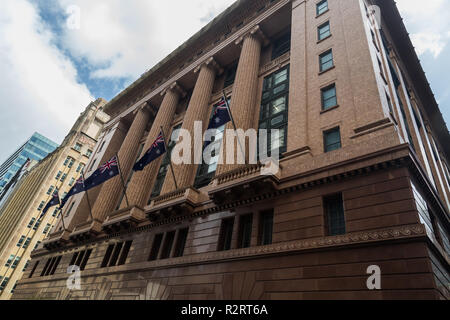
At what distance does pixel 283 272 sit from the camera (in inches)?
549

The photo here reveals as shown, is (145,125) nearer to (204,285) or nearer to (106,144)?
(106,144)

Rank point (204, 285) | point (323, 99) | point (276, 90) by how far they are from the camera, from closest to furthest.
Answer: point (204, 285)
point (323, 99)
point (276, 90)

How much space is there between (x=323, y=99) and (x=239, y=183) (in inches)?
340

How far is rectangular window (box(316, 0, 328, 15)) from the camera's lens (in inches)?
1036

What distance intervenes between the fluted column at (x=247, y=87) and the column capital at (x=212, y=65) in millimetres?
4738

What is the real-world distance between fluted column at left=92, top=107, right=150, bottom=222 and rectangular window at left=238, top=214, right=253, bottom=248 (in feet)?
62.4

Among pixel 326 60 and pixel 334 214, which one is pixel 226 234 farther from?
pixel 326 60

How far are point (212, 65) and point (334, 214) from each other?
1110 inches

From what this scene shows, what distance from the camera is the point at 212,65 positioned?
122 ft

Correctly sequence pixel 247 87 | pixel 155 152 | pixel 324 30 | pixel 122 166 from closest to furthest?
pixel 155 152
pixel 324 30
pixel 247 87
pixel 122 166

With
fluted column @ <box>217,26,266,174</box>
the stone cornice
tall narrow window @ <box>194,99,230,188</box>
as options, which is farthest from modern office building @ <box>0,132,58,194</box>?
the stone cornice

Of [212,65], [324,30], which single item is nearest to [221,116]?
[324,30]

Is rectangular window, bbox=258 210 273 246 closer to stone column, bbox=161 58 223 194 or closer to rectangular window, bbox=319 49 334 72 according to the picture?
stone column, bbox=161 58 223 194
